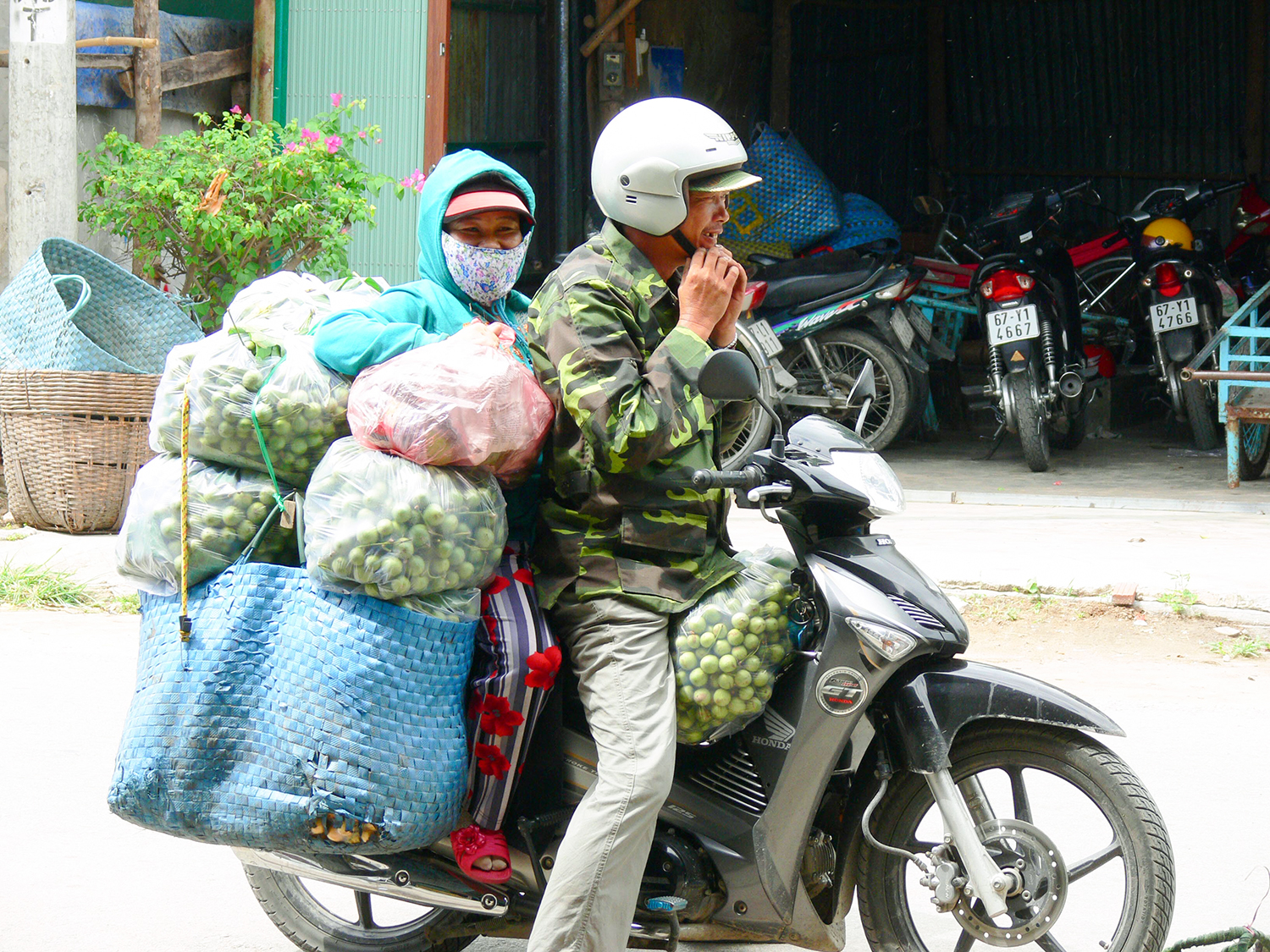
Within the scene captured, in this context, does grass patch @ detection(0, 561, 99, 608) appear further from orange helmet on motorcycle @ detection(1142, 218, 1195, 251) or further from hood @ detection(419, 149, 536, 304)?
orange helmet on motorcycle @ detection(1142, 218, 1195, 251)

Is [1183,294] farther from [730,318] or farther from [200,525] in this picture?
[200,525]

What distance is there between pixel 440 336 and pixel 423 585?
565mm

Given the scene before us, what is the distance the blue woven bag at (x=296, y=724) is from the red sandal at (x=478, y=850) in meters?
0.12

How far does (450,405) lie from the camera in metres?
2.47

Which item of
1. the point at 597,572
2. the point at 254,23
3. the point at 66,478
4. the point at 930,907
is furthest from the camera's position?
the point at 254,23

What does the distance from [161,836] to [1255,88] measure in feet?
36.9

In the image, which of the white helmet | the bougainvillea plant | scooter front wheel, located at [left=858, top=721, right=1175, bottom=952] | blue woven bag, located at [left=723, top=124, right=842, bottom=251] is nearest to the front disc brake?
scooter front wheel, located at [left=858, top=721, right=1175, bottom=952]

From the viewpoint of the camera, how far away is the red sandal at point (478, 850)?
8.74 feet

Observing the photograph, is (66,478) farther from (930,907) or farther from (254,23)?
(930,907)

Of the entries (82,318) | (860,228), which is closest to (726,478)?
(82,318)

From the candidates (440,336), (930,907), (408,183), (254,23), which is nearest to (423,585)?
(440,336)

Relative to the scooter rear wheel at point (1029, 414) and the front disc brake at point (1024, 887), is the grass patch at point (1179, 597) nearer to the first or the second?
the scooter rear wheel at point (1029, 414)

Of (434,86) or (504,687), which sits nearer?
(504,687)

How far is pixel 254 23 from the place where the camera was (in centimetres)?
862
